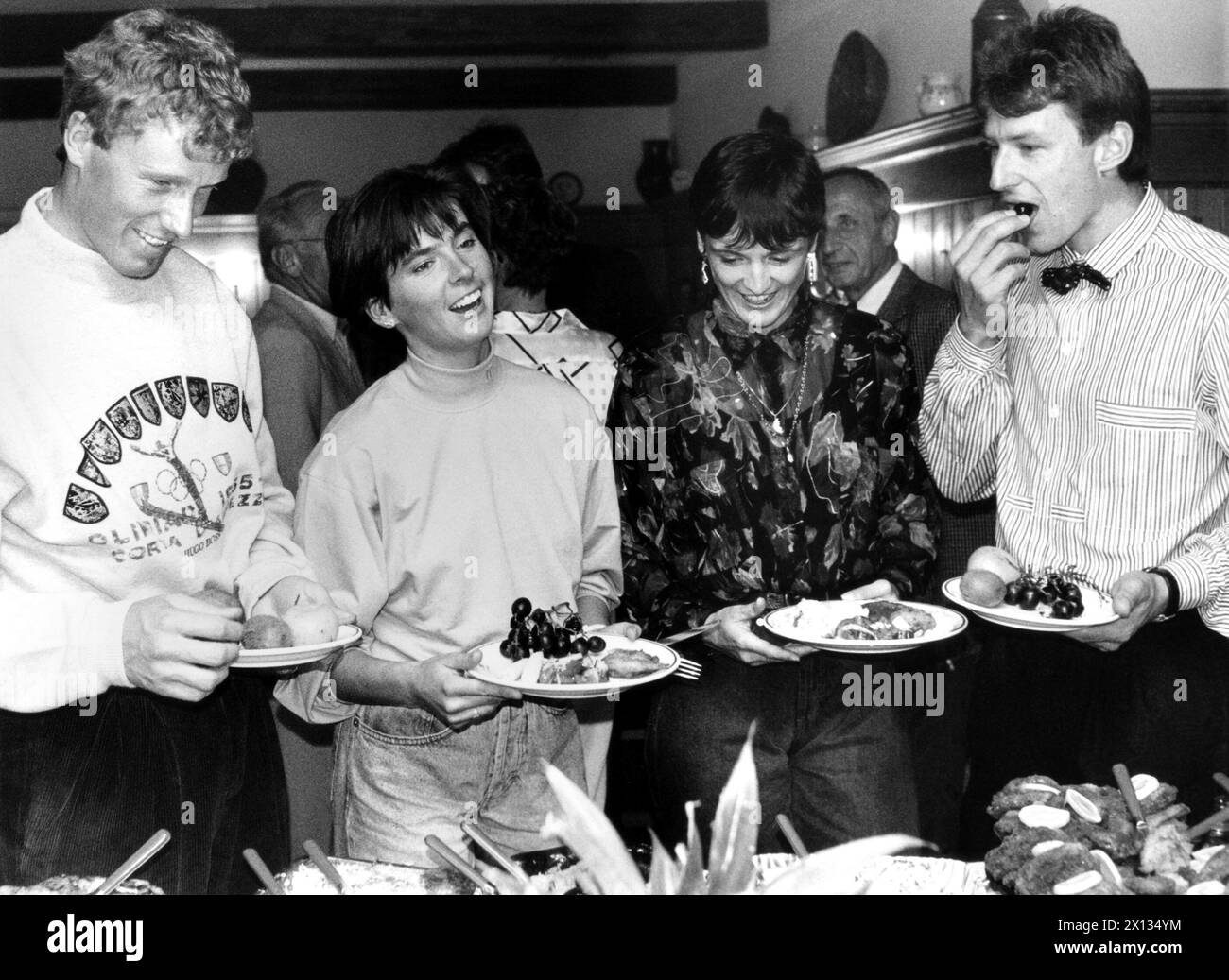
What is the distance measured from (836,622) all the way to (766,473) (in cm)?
28

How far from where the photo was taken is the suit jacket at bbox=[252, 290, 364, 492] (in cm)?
246

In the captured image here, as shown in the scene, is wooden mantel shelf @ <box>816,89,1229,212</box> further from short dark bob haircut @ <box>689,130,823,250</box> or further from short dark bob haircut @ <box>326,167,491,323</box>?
short dark bob haircut @ <box>326,167,491,323</box>

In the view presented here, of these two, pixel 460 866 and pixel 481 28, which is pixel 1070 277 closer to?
pixel 481 28

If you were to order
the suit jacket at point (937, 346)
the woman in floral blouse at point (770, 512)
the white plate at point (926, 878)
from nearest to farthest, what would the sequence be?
1. the white plate at point (926, 878)
2. the woman in floral blouse at point (770, 512)
3. the suit jacket at point (937, 346)

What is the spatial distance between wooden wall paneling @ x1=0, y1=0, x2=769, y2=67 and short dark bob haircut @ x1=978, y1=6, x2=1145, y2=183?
41 cm

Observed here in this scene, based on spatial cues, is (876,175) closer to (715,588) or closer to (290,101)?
(715,588)

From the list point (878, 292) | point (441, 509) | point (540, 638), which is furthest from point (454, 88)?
point (540, 638)

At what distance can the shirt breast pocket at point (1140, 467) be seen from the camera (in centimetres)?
236

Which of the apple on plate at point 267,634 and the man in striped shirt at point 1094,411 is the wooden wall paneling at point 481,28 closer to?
the man in striped shirt at point 1094,411

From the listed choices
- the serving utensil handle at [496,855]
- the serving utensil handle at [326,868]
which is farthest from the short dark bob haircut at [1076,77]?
the serving utensil handle at [326,868]

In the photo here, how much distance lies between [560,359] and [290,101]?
0.62 m

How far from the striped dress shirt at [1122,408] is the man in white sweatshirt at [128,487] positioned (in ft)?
3.86

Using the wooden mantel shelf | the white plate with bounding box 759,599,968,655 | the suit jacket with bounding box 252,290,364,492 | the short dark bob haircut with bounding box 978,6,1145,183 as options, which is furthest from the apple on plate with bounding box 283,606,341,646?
the short dark bob haircut with bounding box 978,6,1145,183
